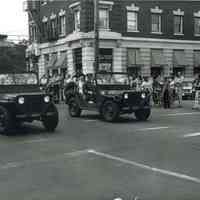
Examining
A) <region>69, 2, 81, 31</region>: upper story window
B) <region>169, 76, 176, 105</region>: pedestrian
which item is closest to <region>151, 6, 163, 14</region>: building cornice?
<region>69, 2, 81, 31</region>: upper story window

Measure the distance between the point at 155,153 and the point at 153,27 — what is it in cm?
2659

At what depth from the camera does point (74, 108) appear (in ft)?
52.2

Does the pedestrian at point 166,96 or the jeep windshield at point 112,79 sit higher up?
the jeep windshield at point 112,79

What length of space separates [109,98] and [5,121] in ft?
13.7

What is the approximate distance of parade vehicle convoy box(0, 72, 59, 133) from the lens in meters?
11.2

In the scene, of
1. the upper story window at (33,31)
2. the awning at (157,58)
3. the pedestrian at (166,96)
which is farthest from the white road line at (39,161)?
the upper story window at (33,31)

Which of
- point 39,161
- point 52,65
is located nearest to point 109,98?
point 39,161

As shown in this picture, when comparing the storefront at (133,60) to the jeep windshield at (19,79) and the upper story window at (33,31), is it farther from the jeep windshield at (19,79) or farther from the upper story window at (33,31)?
the jeep windshield at (19,79)

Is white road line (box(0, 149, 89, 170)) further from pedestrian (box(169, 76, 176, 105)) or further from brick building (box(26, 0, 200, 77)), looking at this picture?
brick building (box(26, 0, 200, 77))

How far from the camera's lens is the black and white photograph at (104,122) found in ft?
20.7

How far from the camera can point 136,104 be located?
46.4 ft

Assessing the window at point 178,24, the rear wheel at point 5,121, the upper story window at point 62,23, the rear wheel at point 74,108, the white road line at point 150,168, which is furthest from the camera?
the window at point 178,24

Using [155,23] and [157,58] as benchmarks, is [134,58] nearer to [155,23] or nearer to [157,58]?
[157,58]

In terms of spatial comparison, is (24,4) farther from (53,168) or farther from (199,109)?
(53,168)
